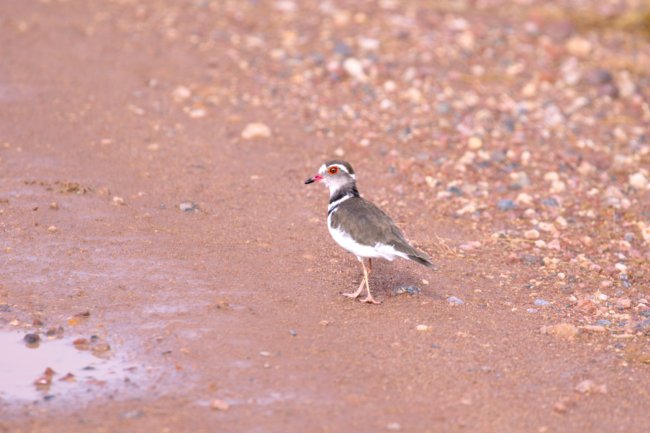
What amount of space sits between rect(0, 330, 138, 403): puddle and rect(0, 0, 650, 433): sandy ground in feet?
0.36

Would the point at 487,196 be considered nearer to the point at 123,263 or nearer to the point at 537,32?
the point at 123,263

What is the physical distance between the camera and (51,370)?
6777 millimetres

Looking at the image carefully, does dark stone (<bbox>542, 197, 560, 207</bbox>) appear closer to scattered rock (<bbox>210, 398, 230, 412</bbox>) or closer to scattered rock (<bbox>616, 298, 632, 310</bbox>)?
scattered rock (<bbox>616, 298, 632, 310</bbox>)

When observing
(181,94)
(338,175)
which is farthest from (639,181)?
(181,94)

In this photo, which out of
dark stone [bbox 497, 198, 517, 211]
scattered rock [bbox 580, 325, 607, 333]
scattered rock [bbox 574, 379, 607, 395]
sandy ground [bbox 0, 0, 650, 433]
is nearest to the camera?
sandy ground [bbox 0, 0, 650, 433]

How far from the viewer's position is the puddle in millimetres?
6555

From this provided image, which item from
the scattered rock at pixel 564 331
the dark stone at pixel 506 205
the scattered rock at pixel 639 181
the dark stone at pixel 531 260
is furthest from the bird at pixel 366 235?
the scattered rock at pixel 639 181

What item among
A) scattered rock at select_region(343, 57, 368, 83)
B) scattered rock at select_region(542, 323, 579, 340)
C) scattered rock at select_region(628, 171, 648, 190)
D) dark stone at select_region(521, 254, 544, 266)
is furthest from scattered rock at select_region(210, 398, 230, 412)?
scattered rock at select_region(343, 57, 368, 83)

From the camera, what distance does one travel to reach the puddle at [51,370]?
6.55m

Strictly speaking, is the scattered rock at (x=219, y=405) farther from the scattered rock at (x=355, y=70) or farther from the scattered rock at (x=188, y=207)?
the scattered rock at (x=355, y=70)

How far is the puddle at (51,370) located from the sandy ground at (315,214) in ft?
0.36

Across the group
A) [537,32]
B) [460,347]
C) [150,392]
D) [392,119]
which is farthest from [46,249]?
[537,32]

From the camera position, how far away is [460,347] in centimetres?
757

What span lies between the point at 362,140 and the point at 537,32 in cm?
543
